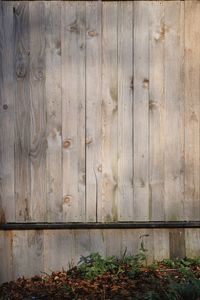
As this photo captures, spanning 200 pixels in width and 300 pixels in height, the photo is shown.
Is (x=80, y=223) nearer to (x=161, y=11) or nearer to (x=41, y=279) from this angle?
(x=41, y=279)

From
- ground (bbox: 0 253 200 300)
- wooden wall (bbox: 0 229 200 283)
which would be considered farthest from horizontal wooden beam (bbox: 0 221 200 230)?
ground (bbox: 0 253 200 300)

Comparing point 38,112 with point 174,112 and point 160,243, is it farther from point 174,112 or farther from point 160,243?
point 160,243

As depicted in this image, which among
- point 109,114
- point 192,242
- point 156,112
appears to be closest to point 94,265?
point 192,242

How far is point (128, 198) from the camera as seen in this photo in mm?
4938

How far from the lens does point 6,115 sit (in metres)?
4.86

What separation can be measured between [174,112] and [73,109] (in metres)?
0.84

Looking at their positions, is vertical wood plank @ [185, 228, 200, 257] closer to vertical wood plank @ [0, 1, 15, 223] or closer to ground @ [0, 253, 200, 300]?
ground @ [0, 253, 200, 300]

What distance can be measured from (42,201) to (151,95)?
49.9 inches

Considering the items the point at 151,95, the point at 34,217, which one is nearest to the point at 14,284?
the point at 34,217

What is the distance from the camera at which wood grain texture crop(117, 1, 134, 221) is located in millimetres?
4852

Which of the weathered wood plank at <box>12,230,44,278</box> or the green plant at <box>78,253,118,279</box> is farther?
the weathered wood plank at <box>12,230,44,278</box>

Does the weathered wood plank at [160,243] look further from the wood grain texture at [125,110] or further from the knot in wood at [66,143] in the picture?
the knot in wood at [66,143]

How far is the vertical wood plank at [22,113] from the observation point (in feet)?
15.8

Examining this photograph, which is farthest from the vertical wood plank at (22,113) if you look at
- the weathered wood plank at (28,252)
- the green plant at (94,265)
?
the green plant at (94,265)
